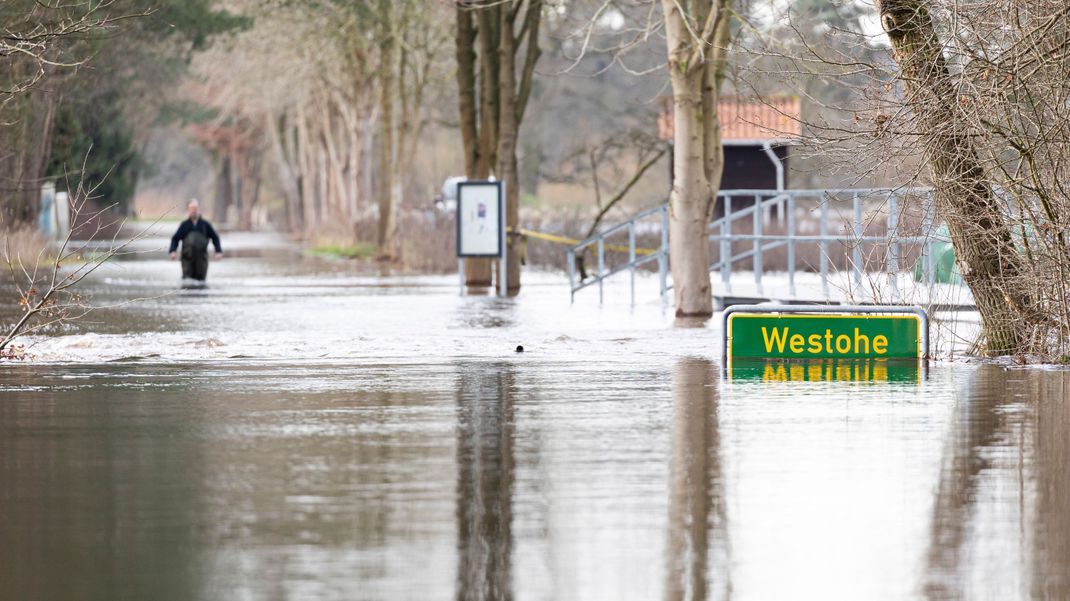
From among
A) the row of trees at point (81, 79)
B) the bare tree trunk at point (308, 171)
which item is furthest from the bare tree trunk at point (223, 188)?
the row of trees at point (81, 79)

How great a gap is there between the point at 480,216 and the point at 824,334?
54.9 feet

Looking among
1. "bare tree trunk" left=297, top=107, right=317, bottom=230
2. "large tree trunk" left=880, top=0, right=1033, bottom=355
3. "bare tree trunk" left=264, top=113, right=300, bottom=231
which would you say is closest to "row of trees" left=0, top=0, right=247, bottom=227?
"bare tree trunk" left=264, top=113, right=300, bottom=231

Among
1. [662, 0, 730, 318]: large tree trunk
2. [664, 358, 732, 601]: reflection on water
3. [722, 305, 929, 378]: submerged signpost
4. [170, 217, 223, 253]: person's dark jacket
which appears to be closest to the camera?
[664, 358, 732, 601]: reflection on water

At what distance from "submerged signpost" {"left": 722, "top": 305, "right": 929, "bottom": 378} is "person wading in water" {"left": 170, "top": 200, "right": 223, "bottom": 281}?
694 inches

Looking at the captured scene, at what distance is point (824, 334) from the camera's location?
1905 cm

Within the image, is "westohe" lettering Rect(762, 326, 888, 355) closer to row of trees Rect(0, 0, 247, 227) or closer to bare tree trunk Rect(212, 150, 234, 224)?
row of trees Rect(0, 0, 247, 227)

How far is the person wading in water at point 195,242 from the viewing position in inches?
1431

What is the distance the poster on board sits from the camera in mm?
35156

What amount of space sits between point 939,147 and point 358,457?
7746 mm

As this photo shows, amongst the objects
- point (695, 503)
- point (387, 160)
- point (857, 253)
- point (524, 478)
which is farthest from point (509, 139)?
point (695, 503)

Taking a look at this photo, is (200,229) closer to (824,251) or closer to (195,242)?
(195,242)

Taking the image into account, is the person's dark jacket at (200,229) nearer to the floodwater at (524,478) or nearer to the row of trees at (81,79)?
the row of trees at (81,79)

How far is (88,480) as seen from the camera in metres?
11.1

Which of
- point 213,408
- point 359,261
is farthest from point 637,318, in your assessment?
point 359,261
